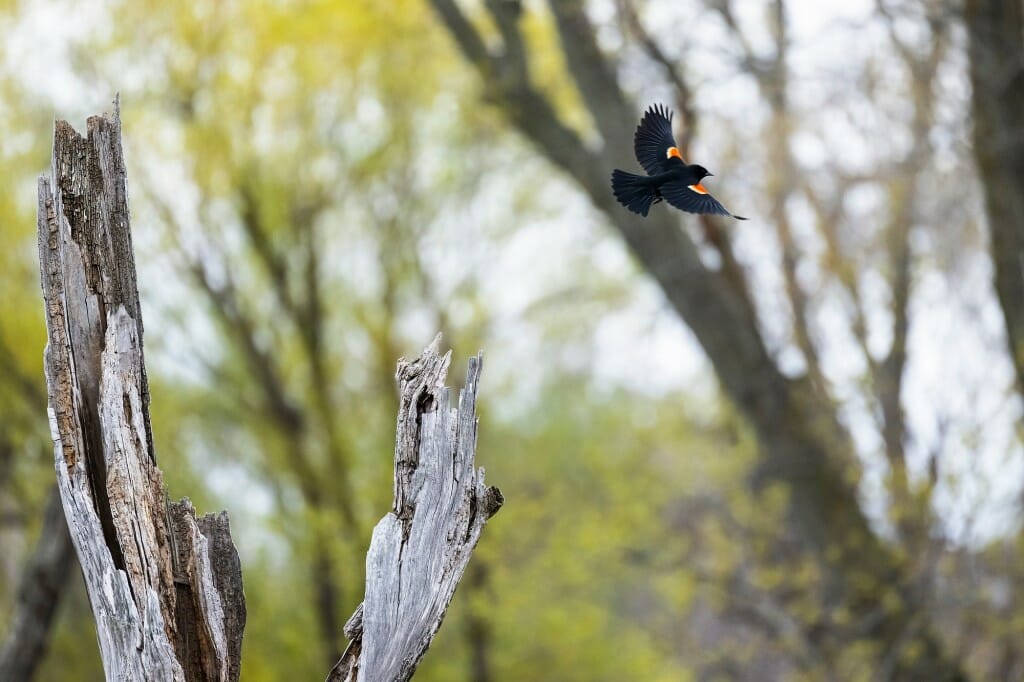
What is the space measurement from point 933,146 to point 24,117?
773cm

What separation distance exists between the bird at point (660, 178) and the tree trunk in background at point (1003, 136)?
564 centimetres

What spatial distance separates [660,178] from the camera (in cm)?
246

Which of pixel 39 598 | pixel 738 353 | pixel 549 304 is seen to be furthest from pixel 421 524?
pixel 549 304

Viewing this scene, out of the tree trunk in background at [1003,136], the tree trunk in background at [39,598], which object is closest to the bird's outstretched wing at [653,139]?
the tree trunk in background at [39,598]

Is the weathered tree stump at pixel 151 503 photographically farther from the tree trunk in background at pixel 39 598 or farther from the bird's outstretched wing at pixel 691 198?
the tree trunk in background at pixel 39 598

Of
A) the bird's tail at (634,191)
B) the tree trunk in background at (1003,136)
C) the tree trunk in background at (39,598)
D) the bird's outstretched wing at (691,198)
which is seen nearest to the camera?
the bird's outstretched wing at (691,198)

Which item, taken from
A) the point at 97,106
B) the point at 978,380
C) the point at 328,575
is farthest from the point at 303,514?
the point at 978,380

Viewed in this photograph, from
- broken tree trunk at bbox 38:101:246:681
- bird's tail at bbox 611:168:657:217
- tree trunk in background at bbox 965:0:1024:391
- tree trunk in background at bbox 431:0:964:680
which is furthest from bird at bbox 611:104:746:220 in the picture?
tree trunk in background at bbox 431:0:964:680

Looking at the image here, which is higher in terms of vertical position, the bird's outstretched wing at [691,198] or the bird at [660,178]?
the bird at [660,178]

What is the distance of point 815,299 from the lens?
11.2 m

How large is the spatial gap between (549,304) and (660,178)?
33.6 ft

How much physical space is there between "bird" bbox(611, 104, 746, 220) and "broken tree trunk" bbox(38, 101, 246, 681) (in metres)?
1.39

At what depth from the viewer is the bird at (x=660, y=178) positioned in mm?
2389

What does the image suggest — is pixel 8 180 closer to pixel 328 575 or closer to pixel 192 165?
pixel 192 165
